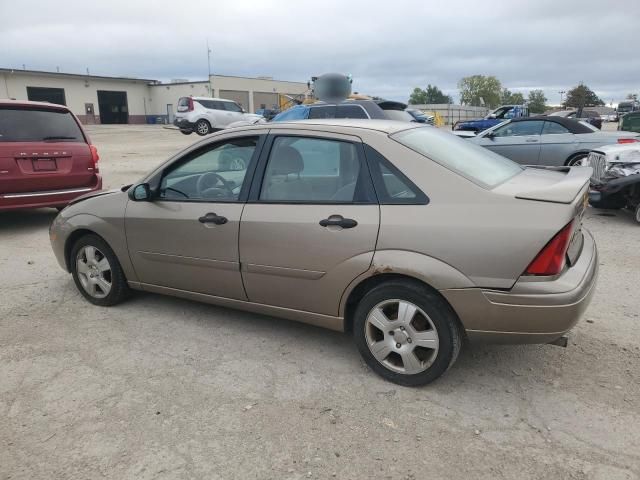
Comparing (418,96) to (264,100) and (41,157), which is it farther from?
(41,157)

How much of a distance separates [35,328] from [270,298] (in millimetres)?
2044

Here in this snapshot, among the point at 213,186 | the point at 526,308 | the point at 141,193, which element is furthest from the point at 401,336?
the point at 141,193

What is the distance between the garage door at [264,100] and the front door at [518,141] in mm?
53177

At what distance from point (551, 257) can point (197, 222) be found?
7.78ft

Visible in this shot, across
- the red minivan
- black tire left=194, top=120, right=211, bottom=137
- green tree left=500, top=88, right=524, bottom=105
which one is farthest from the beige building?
green tree left=500, top=88, right=524, bottom=105

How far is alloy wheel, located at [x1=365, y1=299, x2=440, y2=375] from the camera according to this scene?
298cm

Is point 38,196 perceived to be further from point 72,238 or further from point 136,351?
point 136,351

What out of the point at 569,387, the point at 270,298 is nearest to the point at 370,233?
the point at 270,298

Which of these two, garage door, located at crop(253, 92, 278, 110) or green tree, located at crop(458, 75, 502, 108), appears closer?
garage door, located at crop(253, 92, 278, 110)

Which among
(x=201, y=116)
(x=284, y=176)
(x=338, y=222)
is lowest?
(x=338, y=222)

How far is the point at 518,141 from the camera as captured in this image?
1037 centimetres

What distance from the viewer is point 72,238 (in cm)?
455

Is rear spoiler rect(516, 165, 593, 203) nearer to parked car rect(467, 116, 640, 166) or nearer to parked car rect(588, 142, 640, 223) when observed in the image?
parked car rect(588, 142, 640, 223)

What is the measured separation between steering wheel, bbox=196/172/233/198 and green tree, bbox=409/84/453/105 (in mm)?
126806
